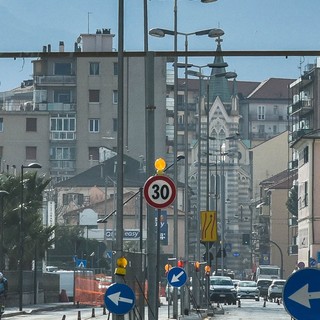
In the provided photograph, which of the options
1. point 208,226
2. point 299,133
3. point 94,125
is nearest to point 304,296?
point 208,226

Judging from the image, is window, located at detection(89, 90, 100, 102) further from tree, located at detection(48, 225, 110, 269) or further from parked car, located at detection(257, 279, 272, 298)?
parked car, located at detection(257, 279, 272, 298)

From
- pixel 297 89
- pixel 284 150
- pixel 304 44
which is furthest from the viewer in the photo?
pixel 284 150

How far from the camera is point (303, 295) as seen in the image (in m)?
15.5

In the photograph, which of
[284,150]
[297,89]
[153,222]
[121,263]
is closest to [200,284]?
[153,222]

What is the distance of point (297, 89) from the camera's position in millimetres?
137625

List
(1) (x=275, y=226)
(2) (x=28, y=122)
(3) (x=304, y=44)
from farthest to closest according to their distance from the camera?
(1) (x=275, y=226), (2) (x=28, y=122), (3) (x=304, y=44)

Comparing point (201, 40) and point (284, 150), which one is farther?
point (284, 150)

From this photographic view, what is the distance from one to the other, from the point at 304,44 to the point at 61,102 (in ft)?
328

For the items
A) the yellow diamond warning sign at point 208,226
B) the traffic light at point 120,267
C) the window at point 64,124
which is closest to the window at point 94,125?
the window at point 64,124

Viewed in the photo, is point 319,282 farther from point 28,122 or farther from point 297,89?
point 297,89

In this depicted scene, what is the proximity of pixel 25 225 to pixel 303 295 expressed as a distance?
56177 millimetres

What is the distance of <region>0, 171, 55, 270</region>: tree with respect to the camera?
70.3m

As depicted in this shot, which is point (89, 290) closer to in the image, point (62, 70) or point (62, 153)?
point (62, 70)

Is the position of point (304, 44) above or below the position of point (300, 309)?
above
